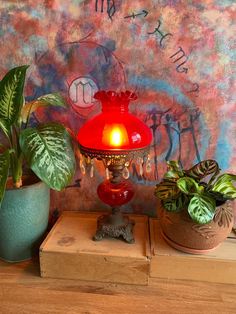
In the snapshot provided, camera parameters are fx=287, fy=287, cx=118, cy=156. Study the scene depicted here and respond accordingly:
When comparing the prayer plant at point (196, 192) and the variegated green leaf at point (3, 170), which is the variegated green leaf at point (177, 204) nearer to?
the prayer plant at point (196, 192)

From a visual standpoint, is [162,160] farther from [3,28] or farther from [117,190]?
[3,28]

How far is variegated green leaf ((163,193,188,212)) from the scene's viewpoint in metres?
0.90

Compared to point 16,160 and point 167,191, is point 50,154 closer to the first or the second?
point 16,160

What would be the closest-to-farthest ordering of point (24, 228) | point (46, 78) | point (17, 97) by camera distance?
1. point (17, 97)
2. point (24, 228)
3. point (46, 78)

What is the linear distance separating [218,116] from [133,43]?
16.8 inches

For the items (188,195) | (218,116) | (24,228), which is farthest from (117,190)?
(218,116)

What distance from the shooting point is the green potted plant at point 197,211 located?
2.87 ft

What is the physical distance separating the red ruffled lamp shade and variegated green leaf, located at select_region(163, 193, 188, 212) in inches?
7.8

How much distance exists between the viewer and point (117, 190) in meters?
1.03

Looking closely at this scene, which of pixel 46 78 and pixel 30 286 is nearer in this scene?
pixel 30 286

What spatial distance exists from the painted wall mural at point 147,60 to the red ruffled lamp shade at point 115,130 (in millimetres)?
229

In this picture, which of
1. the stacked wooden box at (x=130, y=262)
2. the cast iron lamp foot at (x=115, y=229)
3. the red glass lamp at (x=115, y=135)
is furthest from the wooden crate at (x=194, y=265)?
the red glass lamp at (x=115, y=135)

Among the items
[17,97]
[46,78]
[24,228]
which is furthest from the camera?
[46,78]

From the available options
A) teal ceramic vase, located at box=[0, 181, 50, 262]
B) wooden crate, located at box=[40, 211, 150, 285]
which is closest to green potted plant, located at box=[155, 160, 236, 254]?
wooden crate, located at box=[40, 211, 150, 285]
